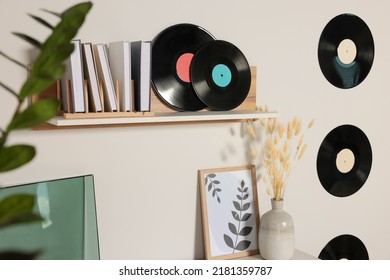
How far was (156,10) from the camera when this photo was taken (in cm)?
174

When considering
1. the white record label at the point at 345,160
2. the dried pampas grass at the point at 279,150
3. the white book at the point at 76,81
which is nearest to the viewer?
the white book at the point at 76,81

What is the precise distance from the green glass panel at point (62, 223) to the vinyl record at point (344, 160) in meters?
0.99

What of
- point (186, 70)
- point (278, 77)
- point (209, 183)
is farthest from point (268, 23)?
point (209, 183)

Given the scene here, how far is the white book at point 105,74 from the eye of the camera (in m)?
1.50

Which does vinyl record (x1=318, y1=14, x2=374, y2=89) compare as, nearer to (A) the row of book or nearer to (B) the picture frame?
(B) the picture frame

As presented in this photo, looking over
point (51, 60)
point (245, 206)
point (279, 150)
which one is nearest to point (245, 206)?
point (245, 206)

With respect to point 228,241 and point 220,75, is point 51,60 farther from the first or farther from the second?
point 228,241

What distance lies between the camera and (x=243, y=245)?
193 centimetres

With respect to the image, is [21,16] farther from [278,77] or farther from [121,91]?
[278,77]

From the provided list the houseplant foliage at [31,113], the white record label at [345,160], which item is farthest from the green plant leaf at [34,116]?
the white record label at [345,160]

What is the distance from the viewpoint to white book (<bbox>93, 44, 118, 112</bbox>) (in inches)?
59.0

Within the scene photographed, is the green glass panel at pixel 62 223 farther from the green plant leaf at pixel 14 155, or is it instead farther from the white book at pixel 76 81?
the green plant leaf at pixel 14 155

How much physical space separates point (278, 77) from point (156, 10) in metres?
0.56

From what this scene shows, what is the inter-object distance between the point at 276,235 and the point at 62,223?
75 cm
